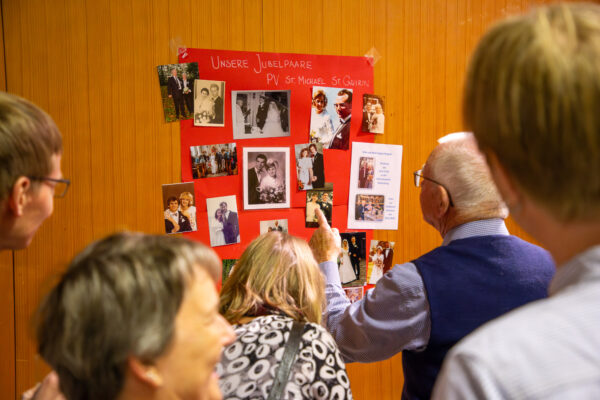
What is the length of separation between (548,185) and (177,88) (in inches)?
74.8

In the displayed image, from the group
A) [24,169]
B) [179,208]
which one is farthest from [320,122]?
[24,169]

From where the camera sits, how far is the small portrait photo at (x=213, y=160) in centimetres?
220

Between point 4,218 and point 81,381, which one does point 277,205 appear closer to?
point 4,218

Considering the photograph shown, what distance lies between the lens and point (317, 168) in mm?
2344

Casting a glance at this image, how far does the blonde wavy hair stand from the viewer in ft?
4.25

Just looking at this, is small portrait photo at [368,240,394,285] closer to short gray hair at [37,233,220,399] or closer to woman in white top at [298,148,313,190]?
woman in white top at [298,148,313,190]

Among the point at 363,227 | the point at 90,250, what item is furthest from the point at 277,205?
the point at 90,250

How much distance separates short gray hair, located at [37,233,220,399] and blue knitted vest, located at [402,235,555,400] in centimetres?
87

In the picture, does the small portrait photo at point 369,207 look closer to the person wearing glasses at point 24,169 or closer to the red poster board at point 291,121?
the red poster board at point 291,121

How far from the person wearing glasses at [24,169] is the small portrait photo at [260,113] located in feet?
3.88

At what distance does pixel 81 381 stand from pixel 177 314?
164 millimetres

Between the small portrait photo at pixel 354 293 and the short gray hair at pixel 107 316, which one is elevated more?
the short gray hair at pixel 107 316

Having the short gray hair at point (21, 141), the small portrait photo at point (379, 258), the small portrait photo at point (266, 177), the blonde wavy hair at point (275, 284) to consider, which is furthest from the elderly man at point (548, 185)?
the small portrait photo at point (379, 258)

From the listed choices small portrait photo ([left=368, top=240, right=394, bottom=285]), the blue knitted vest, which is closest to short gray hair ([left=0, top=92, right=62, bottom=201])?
the blue knitted vest
